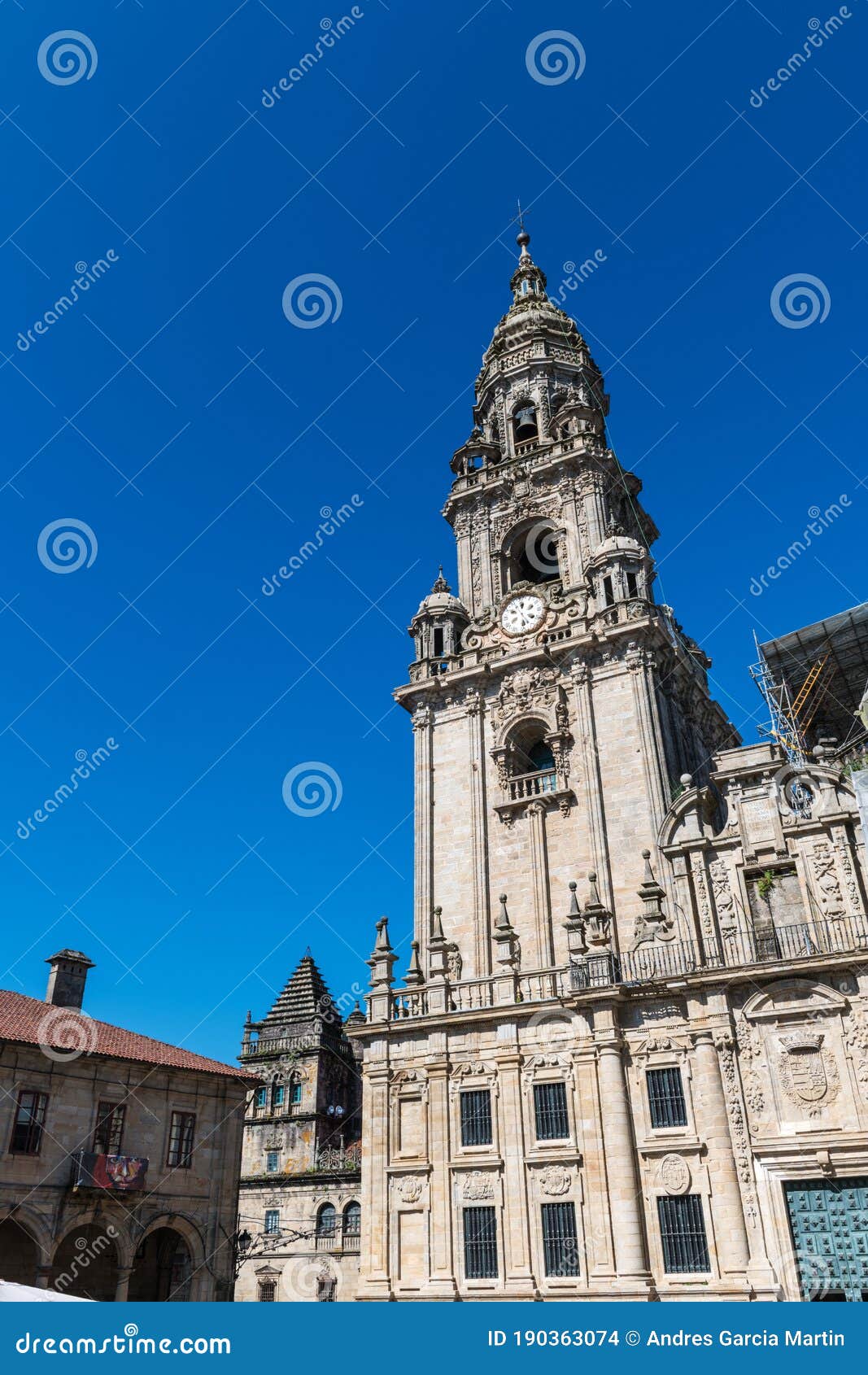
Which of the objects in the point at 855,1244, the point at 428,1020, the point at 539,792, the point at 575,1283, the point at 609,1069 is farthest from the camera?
the point at 539,792

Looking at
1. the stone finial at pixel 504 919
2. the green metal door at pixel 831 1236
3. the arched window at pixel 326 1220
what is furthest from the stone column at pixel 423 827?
the arched window at pixel 326 1220

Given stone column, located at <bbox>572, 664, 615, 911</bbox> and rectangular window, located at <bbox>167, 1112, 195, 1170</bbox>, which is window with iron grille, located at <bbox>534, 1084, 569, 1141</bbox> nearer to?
stone column, located at <bbox>572, 664, 615, 911</bbox>

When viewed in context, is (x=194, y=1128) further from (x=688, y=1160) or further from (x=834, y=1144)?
(x=834, y=1144)

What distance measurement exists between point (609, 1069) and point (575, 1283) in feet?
17.5

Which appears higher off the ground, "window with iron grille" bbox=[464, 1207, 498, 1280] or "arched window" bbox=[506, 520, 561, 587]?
"arched window" bbox=[506, 520, 561, 587]

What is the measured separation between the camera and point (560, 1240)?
2553 cm

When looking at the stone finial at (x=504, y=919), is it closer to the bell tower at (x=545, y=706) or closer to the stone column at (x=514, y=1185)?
the bell tower at (x=545, y=706)

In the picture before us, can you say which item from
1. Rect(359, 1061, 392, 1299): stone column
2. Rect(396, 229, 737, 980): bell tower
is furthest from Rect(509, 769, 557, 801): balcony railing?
Rect(359, 1061, 392, 1299): stone column

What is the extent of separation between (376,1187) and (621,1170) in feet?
26.2

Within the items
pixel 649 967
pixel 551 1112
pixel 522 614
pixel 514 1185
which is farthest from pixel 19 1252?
pixel 522 614

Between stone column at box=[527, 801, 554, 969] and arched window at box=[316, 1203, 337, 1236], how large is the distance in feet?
73.4

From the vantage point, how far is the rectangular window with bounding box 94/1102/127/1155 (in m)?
29.8

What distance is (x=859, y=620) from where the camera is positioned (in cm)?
3728
